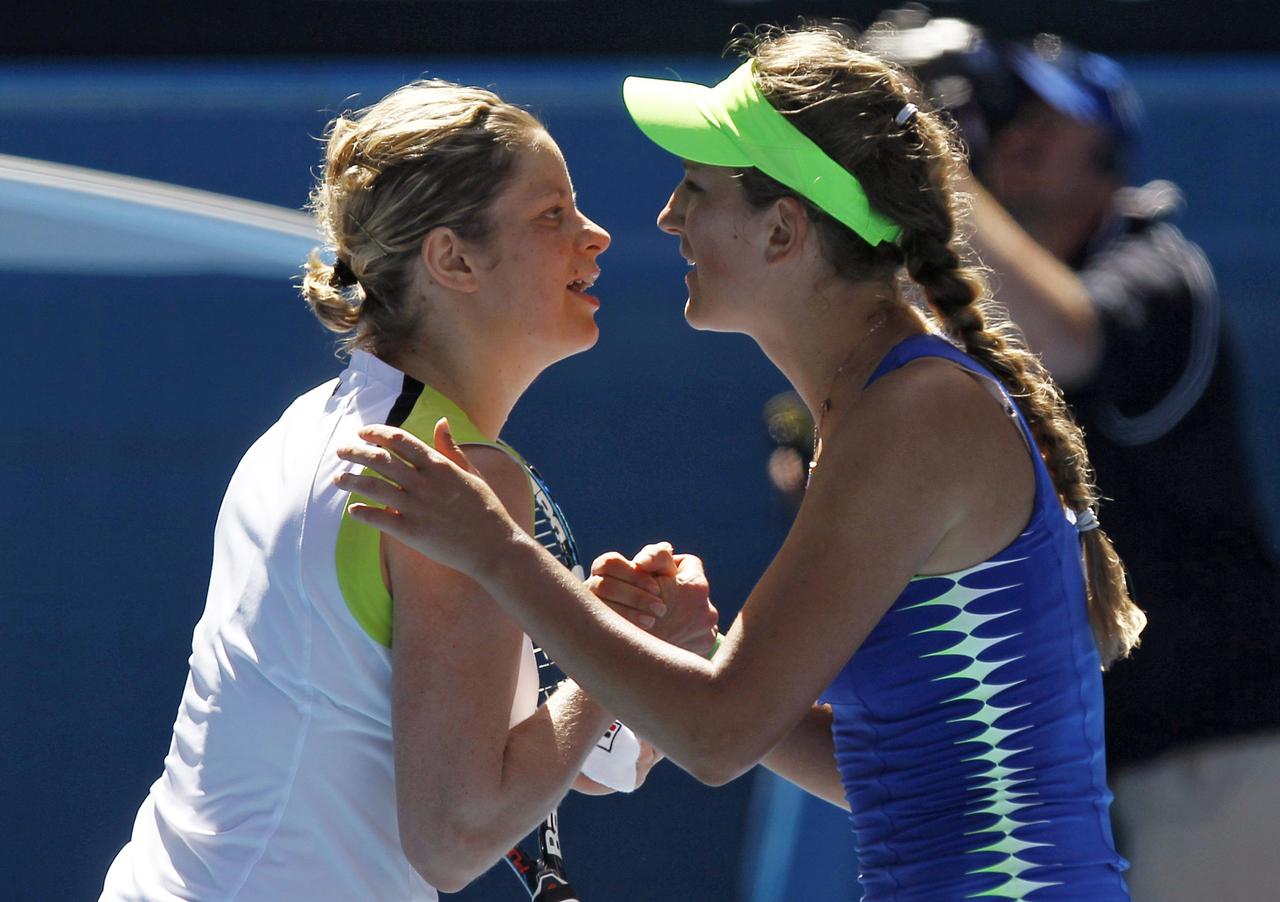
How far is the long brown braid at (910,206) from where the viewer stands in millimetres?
1447

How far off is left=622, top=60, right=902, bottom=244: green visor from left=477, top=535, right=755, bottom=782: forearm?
0.44 m

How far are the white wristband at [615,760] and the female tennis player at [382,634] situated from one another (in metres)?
0.15

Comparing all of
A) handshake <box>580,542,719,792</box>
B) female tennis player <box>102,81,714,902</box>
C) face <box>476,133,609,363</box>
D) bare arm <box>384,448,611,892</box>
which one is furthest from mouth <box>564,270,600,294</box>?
bare arm <box>384,448,611,892</box>

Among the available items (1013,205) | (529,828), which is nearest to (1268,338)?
(1013,205)

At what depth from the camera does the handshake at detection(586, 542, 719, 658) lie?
1.48 metres

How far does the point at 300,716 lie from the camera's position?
138cm

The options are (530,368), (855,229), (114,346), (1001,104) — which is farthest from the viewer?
(114,346)

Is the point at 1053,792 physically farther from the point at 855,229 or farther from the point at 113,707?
the point at 113,707

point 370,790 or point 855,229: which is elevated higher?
point 855,229

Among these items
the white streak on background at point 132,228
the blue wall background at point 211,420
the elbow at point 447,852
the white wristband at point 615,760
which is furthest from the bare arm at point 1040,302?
the white streak on background at point 132,228

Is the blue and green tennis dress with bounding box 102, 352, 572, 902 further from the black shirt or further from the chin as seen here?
the black shirt

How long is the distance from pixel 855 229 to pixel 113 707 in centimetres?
174

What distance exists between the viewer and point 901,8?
267 centimetres

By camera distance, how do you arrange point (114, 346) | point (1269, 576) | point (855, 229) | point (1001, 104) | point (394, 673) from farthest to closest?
point (114, 346) → point (1001, 104) → point (1269, 576) → point (855, 229) → point (394, 673)
